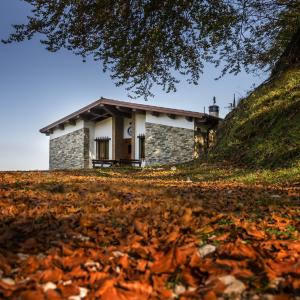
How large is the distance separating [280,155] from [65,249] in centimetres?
922

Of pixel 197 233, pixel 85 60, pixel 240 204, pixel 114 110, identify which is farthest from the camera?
pixel 114 110

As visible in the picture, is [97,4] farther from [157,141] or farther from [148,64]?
[157,141]

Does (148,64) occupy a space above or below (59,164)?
above

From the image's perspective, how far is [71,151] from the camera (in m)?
29.5

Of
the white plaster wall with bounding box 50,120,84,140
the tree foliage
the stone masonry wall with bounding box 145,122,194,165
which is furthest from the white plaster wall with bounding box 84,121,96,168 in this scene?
the tree foliage

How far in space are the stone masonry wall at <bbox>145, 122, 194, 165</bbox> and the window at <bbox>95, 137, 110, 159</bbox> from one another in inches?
173

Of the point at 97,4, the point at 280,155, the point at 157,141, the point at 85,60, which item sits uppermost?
the point at 97,4

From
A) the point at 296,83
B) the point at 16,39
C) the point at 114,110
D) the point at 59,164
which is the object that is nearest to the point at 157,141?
the point at 114,110

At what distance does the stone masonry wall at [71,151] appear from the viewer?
2836 cm

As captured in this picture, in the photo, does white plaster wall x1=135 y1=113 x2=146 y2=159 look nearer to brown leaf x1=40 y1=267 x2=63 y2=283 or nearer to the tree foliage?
the tree foliage

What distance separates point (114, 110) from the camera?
2736cm

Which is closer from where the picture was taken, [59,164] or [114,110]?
[114,110]

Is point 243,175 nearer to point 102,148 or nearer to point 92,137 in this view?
point 102,148

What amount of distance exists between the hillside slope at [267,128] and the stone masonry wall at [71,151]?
46.7 feet
